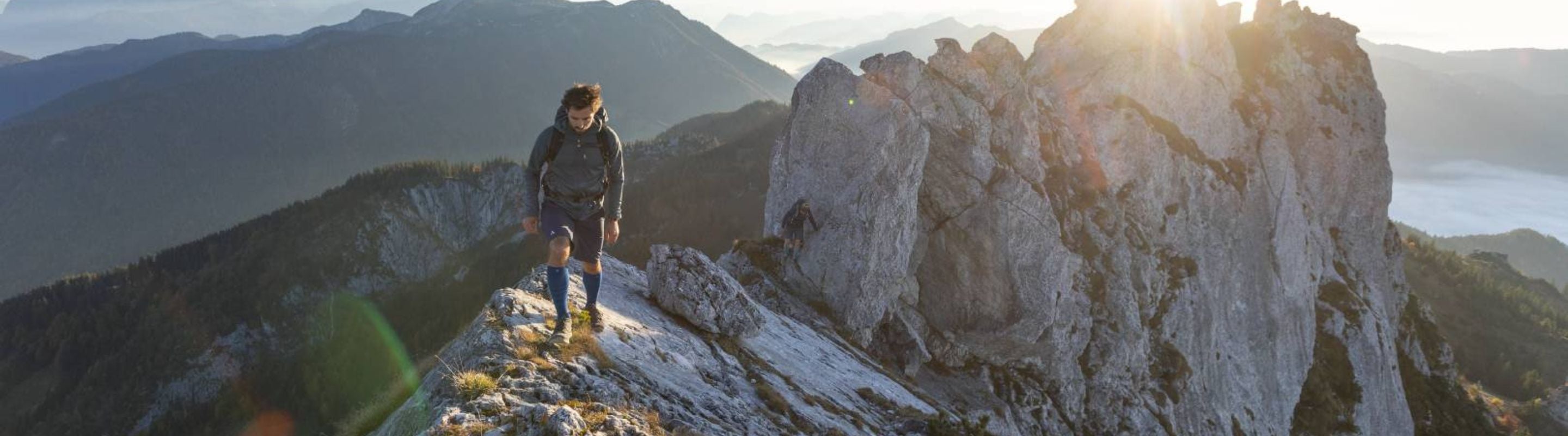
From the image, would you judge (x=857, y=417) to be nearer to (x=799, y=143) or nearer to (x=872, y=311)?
(x=872, y=311)

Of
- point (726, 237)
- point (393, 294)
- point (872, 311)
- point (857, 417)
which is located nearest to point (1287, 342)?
point (872, 311)

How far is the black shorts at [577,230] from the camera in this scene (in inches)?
510

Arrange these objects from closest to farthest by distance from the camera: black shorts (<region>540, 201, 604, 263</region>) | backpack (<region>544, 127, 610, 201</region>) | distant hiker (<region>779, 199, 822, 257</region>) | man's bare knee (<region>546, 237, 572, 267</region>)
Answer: backpack (<region>544, 127, 610, 201</region>), man's bare knee (<region>546, 237, 572, 267</region>), black shorts (<region>540, 201, 604, 263</region>), distant hiker (<region>779, 199, 822, 257</region>)

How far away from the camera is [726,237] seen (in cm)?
13862

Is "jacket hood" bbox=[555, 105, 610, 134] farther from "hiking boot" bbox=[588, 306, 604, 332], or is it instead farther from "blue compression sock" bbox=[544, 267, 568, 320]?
"hiking boot" bbox=[588, 306, 604, 332]

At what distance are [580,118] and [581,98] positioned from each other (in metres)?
0.36

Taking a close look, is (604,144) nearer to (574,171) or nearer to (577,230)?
(574,171)

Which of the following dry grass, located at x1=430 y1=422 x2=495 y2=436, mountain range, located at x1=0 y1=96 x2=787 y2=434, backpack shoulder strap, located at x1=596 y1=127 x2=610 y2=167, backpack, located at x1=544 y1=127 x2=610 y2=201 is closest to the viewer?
dry grass, located at x1=430 y1=422 x2=495 y2=436

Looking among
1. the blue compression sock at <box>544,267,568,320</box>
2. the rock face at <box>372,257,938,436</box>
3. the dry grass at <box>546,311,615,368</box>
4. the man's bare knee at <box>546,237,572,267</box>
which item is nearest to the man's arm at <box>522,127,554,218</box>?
the man's bare knee at <box>546,237,572,267</box>

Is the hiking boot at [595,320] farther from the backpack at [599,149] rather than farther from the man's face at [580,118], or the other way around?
the man's face at [580,118]

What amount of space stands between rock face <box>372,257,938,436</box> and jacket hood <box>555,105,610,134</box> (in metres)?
3.92

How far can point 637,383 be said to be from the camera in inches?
498

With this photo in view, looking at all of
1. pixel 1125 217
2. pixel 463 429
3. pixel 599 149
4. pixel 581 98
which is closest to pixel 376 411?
pixel 463 429

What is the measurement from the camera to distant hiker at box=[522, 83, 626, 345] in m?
12.3
